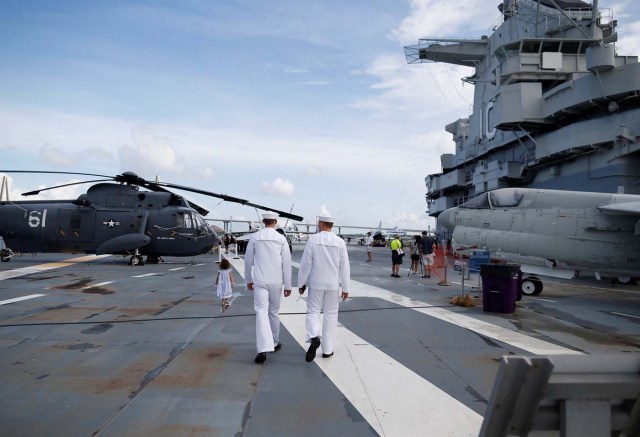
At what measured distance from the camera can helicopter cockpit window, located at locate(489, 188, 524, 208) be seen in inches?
515

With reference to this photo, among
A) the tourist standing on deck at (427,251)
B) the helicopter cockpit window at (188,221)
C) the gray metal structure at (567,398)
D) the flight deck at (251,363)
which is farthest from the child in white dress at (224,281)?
the helicopter cockpit window at (188,221)

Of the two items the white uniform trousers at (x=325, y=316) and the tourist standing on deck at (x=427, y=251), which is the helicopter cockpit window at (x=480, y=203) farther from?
the white uniform trousers at (x=325, y=316)

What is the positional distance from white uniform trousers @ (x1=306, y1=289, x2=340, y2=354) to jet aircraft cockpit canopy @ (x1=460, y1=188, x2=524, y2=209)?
31.5 ft

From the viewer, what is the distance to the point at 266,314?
551 centimetres

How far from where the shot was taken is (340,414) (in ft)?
12.3

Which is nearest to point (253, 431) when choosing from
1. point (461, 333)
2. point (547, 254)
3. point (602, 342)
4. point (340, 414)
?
point (340, 414)

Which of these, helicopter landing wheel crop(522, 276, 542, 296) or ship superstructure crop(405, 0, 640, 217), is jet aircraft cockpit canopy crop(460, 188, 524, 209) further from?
ship superstructure crop(405, 0, 640, 217)

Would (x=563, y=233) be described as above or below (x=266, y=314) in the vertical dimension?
above

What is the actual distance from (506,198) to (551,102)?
50.5ft

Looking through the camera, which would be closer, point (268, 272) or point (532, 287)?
point (268, 272)

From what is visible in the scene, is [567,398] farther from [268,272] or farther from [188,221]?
[188,221]

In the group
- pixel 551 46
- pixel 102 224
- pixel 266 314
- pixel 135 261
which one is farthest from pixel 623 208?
pixel 551 46

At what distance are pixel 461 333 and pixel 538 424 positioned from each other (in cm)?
546

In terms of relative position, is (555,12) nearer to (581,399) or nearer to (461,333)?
(461,333)
